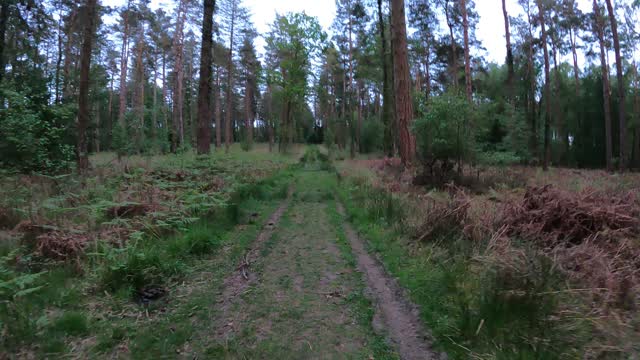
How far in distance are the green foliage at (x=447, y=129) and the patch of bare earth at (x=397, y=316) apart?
21.6 feet

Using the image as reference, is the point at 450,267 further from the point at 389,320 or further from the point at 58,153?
the point at 58,153

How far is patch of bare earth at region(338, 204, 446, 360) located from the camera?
2.83 m

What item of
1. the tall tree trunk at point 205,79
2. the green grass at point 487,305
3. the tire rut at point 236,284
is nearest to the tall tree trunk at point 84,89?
the tall tree trunk at point 205,79

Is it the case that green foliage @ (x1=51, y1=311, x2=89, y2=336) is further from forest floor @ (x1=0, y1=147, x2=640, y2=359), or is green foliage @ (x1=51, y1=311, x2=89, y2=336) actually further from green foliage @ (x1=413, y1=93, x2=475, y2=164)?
green foliage @ (x1=413, y1=93, x2=475, y2=164)

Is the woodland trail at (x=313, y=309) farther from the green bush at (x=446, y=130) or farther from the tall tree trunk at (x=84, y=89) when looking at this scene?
the tall tree trunk at (x=84, y=89)

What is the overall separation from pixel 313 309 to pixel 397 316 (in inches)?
33.3

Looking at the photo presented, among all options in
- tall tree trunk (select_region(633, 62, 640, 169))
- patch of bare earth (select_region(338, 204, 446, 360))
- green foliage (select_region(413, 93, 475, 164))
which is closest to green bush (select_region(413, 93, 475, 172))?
green foliage (select_region(413, 93, 475, 164))

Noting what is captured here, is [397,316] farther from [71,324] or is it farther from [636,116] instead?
[636,116]

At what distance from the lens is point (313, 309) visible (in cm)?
356

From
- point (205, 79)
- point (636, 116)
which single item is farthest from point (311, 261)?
point (636, 116)

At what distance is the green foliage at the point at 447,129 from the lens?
10.2 meters

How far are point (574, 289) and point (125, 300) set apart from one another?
4.37m

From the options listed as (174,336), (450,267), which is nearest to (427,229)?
(450,267)

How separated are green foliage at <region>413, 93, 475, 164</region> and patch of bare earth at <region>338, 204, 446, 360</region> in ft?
21.6
